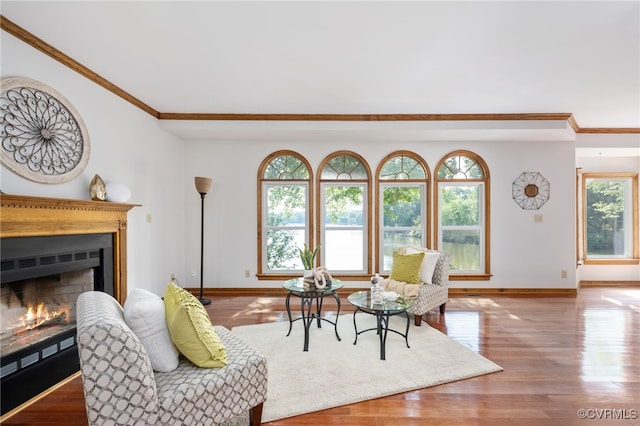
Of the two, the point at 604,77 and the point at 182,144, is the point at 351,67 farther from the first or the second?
the point at 182,144

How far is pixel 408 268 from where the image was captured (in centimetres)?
377

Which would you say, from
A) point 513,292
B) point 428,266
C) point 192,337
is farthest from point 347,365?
point 513,292

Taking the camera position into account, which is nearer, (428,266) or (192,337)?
(192,337)

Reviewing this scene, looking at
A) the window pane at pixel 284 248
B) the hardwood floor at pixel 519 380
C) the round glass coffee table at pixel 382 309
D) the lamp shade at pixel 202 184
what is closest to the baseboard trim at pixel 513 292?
the hardwood floor at pixel 519 380

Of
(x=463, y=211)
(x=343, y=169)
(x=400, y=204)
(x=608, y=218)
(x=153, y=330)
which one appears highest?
(x=343, y=169)

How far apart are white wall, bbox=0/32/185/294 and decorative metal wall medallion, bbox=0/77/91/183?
77 millimetres

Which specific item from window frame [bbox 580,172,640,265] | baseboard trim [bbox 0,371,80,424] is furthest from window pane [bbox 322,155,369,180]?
window frame [bbox 580,172,640,265]

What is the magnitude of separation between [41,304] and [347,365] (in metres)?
2.51

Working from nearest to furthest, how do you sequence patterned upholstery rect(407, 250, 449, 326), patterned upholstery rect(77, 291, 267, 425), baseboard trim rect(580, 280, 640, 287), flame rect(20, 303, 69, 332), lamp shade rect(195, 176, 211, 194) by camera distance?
patterned upholstery rect(77, 291, 267, 425) < flame rect(20, 303, 69, 332) < patterned upholstery rect(407, 250, 449, 326) < lamp shade rect(195, 176, 211, 194) < baseboard trim rect(580, 280, 640, 287)

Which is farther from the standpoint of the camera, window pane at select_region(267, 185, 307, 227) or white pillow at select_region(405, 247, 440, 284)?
window pane at select_region(267, 185, 307, 227)

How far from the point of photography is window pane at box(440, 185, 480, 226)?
16.7 feet

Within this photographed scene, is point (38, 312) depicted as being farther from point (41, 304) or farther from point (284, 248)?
point (284, 248)

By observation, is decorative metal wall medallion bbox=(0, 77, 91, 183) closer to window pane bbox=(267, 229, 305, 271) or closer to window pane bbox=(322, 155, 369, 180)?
window pane bbox=(267, 229, 305, 271)

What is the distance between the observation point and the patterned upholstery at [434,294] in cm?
351
